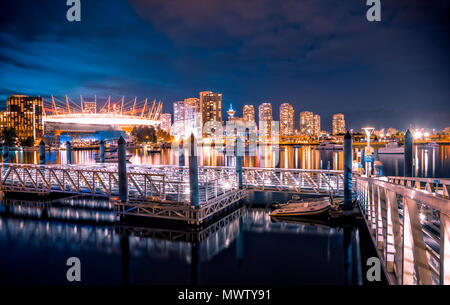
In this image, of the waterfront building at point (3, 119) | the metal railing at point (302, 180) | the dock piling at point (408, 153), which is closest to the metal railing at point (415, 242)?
the dock piling at point (408, 153)

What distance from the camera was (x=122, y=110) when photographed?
113 meters

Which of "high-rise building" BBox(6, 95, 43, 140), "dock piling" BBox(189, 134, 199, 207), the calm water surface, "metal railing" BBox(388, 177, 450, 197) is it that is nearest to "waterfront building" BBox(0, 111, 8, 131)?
"high-rise building" BBox(6, 95, 43, 140)

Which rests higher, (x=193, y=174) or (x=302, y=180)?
(x=193, y=174)

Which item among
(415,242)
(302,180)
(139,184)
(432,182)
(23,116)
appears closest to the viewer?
(415,242)

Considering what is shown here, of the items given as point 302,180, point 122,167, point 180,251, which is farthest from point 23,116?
point 180,251

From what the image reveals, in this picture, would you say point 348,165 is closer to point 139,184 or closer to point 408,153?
point 408,153

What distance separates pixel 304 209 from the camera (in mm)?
13383

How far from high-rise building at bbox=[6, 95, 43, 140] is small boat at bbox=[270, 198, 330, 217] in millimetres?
150056

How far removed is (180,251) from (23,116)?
160266 millimetres

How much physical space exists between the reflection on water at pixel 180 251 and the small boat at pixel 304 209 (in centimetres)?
57

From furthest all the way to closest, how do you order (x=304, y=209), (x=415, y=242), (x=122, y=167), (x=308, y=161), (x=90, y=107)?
(x=90, y=107) < (x=308, y=161) < (x=304, y=209) < (x=122, y=167) < (x=415, y=242)

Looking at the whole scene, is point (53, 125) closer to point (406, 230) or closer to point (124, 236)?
point (124, 236)
